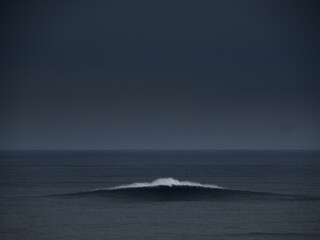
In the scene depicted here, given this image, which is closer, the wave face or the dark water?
the dark water

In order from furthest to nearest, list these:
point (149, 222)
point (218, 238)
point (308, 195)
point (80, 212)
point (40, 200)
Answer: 1. point (308, 195)
2. point (40, 200)
3. point (80, 212)
4. point (149, 222)
5. point (218, 238)

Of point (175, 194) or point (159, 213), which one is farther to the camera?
point (175, 194)

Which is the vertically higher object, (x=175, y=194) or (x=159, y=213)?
(x=175, y=194)

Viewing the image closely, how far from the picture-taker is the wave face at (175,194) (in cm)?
6169

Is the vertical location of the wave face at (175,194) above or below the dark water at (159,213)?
above

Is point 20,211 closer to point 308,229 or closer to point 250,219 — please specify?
point 250,219

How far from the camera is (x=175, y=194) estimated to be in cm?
6438

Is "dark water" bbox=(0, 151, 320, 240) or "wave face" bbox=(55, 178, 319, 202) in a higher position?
"wave face" bbox=(55, 178, 319, 202)

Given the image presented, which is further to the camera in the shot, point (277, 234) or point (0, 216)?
point (0, 216)

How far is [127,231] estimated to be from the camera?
134 feet

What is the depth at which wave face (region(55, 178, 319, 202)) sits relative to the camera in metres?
61.7

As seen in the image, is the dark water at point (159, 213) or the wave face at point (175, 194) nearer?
the dark water at point (159, 213)

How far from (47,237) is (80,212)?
11733 mm

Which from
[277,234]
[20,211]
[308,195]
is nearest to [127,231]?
[277,234]
